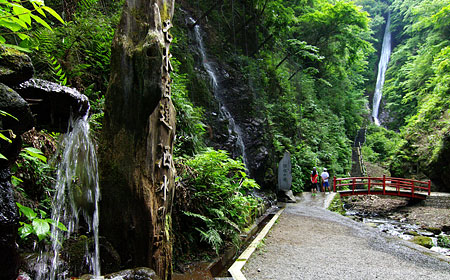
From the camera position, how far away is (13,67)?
90.6 inches

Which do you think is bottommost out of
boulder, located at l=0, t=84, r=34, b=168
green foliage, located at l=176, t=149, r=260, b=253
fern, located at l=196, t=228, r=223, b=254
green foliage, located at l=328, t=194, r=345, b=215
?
green foliage, located at l=328, t=194, r=345, b=215

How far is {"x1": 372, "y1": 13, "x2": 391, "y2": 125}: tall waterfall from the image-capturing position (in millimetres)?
40531

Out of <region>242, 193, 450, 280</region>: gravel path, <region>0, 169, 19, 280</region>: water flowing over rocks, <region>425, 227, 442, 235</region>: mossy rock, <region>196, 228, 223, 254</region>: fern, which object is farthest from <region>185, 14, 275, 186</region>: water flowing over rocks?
<region>0, 169, 19, 280</region>: water flowing over rocks

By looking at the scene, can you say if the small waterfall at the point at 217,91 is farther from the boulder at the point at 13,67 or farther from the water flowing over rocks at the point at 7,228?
the water flowing over rocks at the point at 7,228

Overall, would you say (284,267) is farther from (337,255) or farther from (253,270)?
(337,255)

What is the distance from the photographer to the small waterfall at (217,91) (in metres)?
12.7

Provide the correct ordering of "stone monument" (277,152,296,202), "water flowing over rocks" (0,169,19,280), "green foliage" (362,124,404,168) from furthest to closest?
1. "green foliage" (362,124,404,168)
2. "stone monument" (277,152,296,202)
3. "water flowing over rocks" (0,169,19,280)

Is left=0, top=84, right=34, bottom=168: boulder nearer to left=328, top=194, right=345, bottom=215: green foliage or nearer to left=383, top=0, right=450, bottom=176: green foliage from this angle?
left=328, top=194, right=345, bottom=215: green foliage

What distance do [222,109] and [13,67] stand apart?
34.8 feet

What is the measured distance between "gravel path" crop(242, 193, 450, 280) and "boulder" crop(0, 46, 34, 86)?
4357mm

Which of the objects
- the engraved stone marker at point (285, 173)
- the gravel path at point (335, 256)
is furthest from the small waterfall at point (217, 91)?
the gravel path at point (335, 256)

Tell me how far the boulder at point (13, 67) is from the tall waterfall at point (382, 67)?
42.8 m

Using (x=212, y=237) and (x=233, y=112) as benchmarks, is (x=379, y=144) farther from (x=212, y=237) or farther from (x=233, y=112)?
(x=212, y=237)

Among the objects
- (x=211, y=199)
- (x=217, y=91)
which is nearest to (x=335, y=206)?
(x=217, y=91)
